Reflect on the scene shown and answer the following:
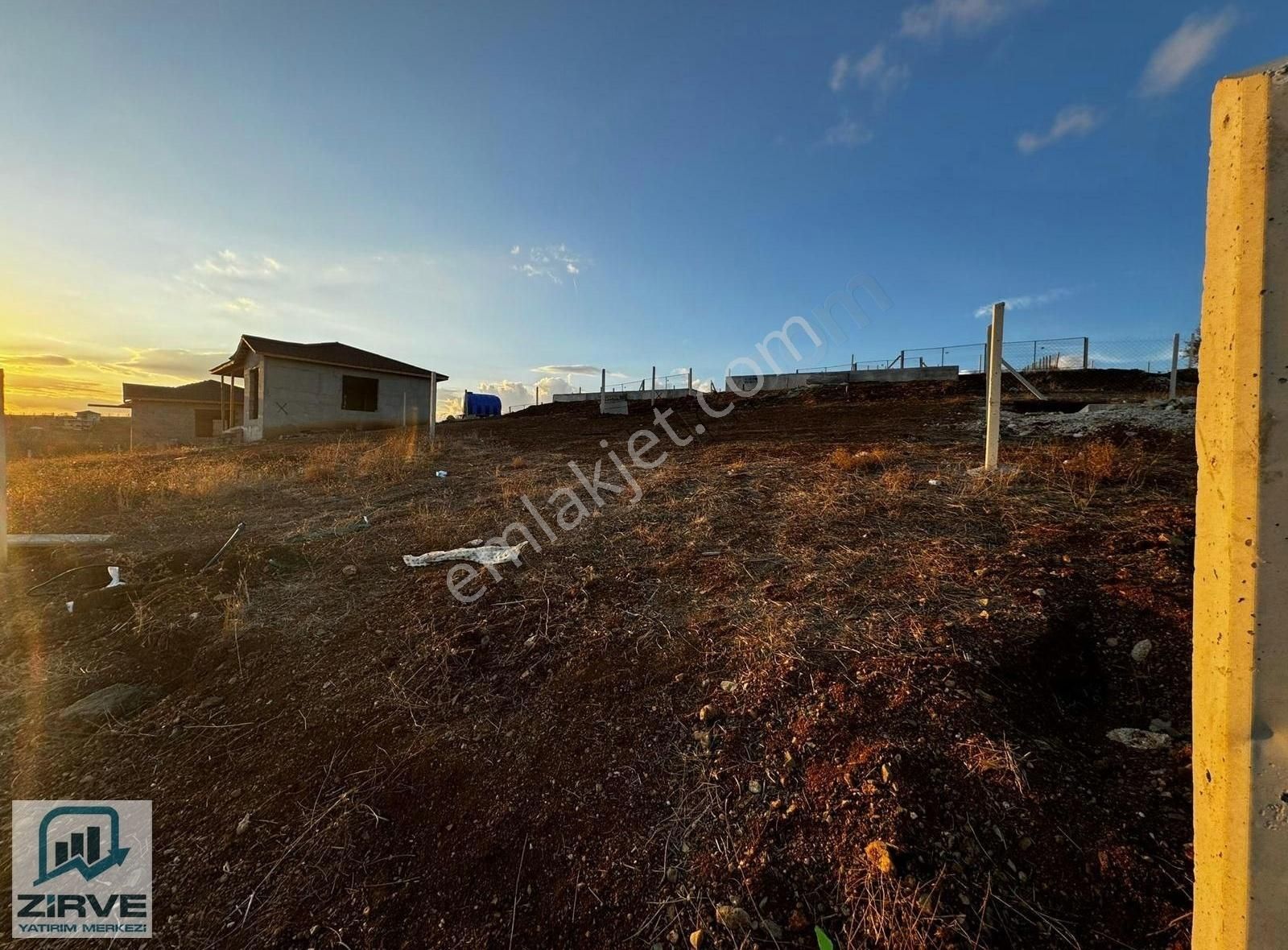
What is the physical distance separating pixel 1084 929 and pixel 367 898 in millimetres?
1867

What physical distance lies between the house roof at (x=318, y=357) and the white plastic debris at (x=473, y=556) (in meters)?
14.7

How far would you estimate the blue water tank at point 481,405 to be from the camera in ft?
96.5

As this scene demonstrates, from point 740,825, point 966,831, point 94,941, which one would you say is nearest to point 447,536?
point 94,941

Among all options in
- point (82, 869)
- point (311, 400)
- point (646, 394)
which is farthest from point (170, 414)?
point (82, 869)

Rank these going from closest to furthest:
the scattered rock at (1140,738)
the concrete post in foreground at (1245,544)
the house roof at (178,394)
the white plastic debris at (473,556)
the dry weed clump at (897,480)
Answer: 1. the concrete post in foreground at (1245,544)
2. the scattered rock at (1140,738)
3. the white plastic debris at (473,556)
4. the dry weed clump at (897,480)
5. the house roof at (178,394)

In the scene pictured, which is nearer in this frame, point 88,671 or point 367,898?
point 367,898

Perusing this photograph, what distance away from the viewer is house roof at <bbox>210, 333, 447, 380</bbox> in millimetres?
17312

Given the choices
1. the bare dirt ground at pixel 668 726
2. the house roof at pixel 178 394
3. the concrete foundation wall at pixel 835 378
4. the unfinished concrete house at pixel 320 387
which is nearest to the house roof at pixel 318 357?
the unfinished concrete house at pixel 320 387

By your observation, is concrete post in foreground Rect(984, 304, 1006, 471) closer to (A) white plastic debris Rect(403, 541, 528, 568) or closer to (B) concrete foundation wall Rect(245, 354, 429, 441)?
(A) white plastic debris Rect(403, 541, 528, 568)

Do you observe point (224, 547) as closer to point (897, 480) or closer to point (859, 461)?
point (897, 480)

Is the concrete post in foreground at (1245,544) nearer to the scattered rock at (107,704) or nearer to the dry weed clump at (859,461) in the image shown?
the scattered rock at (107,704)

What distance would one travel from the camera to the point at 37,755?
2111 millimetres

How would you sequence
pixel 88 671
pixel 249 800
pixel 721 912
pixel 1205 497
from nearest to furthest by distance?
pixel 1205 497 < pixel 721 912 < pixel 249 800 < pixel 88 671

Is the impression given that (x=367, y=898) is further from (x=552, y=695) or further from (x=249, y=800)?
(x=552, y=695)
